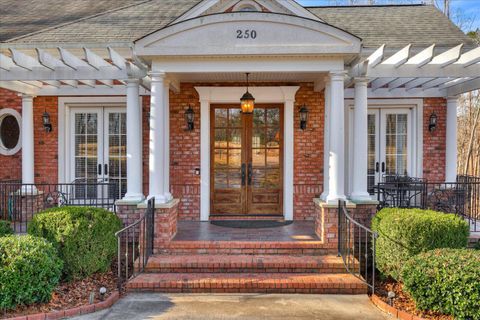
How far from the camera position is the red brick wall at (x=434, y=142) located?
28.9 feet

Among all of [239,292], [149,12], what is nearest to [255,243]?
[239,292]

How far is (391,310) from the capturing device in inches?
187

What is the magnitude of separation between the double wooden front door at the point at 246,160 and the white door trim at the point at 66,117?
2.37 meters

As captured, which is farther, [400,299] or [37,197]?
[37,197]

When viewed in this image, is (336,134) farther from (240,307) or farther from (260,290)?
(240,307)

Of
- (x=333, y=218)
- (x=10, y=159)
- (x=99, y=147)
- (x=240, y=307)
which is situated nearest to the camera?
(x=240, y=307)

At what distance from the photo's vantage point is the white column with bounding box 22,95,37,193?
8430mm

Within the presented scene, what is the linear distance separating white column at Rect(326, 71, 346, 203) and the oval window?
7155 millimetres

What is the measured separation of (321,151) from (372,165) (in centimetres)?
142

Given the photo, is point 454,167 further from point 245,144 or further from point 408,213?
point 245,144

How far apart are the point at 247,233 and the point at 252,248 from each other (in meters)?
0.75

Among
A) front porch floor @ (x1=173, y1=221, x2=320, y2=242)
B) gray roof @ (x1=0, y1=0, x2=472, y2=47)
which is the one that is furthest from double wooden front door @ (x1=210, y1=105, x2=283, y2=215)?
gray roof @ (x1=0, y1=0, x2=472, y2=47)

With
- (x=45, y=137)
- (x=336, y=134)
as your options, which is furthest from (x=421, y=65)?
(x=45, y=137)

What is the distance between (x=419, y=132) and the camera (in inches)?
347
